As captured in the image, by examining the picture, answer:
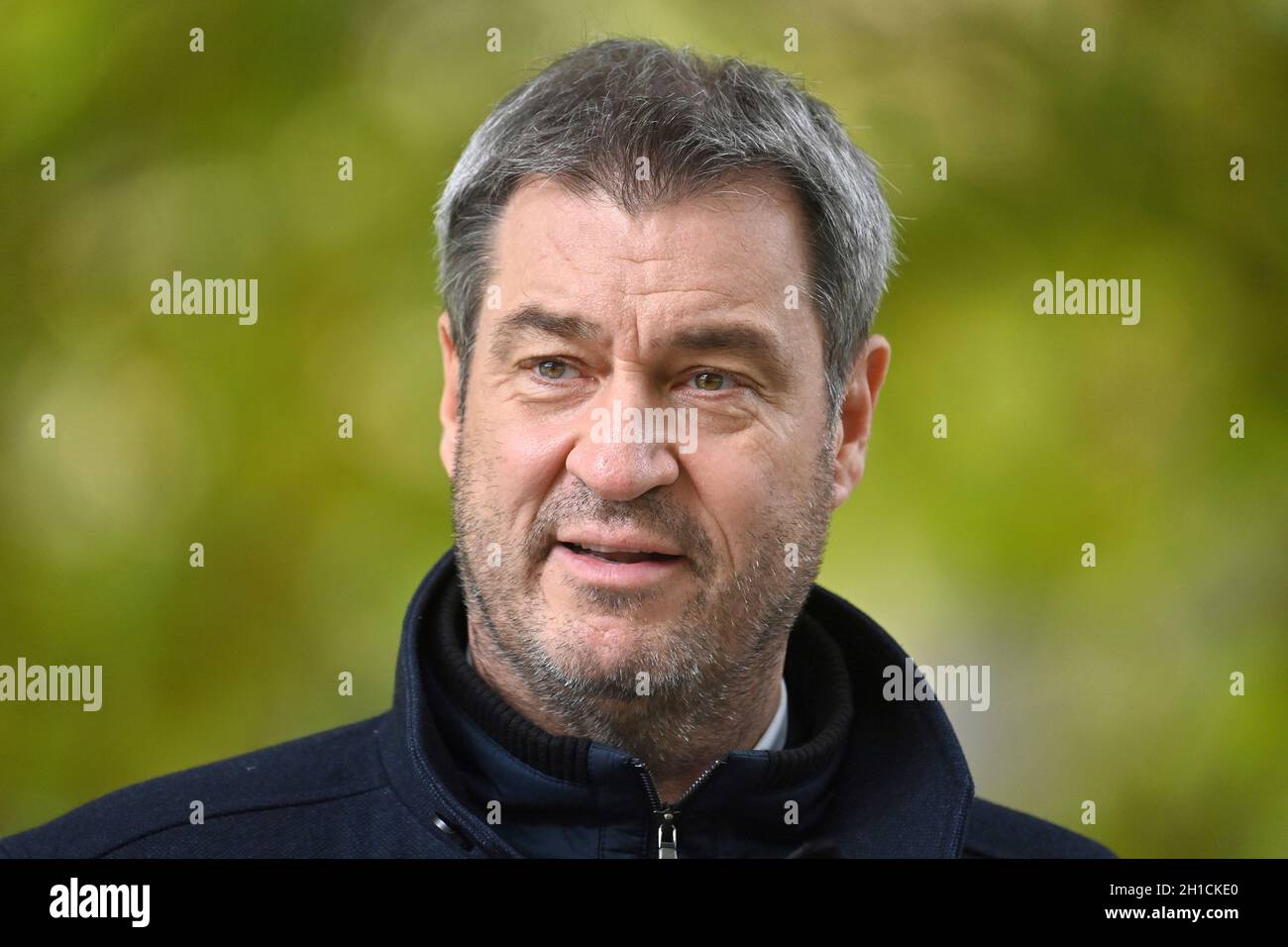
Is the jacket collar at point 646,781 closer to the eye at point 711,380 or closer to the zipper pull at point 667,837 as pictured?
the zipper pull at point 667,837

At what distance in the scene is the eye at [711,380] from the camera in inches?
84.2

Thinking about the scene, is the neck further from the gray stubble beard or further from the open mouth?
the open mouth

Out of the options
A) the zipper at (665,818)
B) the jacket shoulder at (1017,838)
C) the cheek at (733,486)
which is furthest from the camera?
the jacket shoulder at (1017,838)

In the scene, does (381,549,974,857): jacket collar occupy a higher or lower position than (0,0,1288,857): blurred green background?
lower

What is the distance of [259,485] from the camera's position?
3.03 m

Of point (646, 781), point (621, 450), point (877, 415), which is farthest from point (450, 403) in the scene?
point (877, 415)

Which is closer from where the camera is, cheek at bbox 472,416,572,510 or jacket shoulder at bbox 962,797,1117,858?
cheek at bbox 472,416,572,510

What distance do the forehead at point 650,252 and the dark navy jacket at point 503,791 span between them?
48 centimetres

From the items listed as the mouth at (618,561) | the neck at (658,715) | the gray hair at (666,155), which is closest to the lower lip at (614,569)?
the mouth at (618,561)

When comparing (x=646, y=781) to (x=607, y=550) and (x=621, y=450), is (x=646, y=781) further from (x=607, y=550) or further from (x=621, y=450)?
(x=621, y=450)

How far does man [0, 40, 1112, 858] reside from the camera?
2.07 meters

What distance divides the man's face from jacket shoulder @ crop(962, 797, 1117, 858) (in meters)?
0.57

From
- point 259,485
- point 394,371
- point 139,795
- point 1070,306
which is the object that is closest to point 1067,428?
point 1070,306

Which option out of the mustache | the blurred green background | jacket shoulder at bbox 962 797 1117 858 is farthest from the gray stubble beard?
the blurred green background
